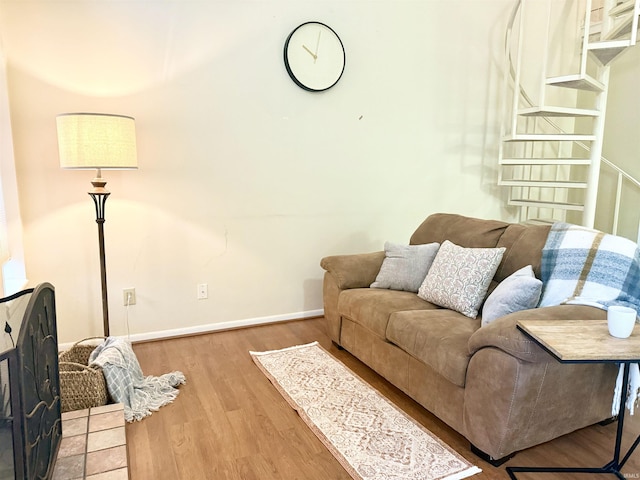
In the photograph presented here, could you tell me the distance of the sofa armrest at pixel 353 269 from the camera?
2.86 metres

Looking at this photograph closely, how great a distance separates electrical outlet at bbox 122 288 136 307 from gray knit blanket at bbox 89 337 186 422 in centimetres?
56

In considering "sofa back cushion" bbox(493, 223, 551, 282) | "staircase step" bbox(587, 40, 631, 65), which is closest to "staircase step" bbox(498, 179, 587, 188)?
"staircase step" bbox(587, 40, 631, 65)

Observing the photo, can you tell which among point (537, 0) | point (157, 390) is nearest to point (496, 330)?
point (157, 390)

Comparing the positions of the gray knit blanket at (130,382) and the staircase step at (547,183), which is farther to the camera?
the staircase step at (547,183)

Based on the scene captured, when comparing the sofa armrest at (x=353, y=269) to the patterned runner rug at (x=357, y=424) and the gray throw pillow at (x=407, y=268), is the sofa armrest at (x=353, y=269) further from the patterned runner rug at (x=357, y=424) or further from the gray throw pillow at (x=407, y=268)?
the patterned runner rug at (x=357, y=424)

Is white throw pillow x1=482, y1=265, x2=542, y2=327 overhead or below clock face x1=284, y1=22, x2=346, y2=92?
below

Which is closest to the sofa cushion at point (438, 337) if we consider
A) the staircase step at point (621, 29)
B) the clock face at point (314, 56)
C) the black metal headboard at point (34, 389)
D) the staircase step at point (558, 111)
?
the black metal headboard at point (34, 389)

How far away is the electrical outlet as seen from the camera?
9.67 feet

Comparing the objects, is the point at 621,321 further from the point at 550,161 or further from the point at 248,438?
the point at 550,161

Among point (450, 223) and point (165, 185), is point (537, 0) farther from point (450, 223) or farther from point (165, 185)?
point (165, 185)

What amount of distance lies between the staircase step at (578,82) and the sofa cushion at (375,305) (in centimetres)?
199

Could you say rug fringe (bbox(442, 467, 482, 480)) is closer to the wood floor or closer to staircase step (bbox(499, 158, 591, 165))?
the wood floor

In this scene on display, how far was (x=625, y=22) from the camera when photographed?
123 inches

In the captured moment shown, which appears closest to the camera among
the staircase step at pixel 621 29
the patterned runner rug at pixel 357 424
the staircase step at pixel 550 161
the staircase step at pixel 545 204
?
the patterned runner rug at pixel 357 424
